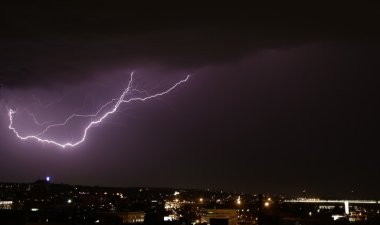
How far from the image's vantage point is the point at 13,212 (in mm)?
26094

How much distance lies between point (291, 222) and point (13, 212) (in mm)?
25488

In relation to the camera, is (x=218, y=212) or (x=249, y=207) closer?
(x=218, y=212)

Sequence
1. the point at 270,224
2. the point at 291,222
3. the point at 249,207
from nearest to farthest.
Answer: the point at 270,224
the point at 291,222
the point at 249,207

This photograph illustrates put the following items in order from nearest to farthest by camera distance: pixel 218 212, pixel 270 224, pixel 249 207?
pixel 270 224 → pixel 218 212 → pixel 249 207

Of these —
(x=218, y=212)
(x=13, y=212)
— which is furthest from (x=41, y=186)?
(x=13, y=212)

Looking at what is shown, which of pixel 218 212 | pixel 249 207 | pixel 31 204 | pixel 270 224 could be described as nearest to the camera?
pixel 270 224

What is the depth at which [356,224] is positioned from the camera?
4109 centimetres

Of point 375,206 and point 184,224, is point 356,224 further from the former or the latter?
point 375,206

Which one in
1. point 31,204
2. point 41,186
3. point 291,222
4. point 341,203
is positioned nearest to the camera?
point 291,222

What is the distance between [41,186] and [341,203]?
276 feet

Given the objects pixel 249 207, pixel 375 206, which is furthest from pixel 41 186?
pixel 375 206

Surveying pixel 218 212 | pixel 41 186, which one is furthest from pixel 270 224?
pixel 41 186

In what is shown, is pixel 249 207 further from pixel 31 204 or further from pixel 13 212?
pixel 13 212

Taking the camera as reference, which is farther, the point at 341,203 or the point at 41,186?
the point at 341,203
